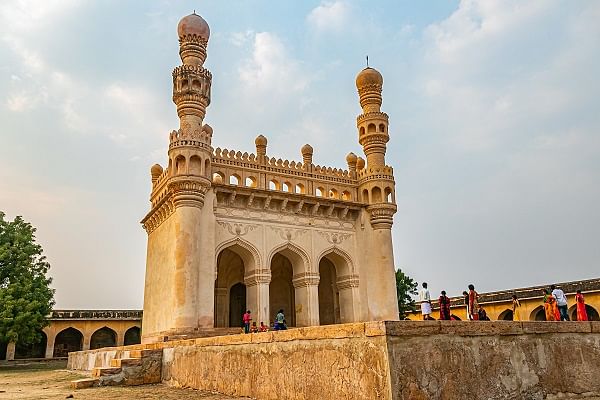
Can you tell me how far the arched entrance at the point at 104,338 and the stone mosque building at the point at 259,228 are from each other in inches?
796

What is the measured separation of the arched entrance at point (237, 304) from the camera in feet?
66.5

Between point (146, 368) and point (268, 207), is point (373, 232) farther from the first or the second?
point (146, 368)

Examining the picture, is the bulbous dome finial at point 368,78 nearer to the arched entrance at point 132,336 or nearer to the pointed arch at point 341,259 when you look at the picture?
the pointed arch at point 341,259

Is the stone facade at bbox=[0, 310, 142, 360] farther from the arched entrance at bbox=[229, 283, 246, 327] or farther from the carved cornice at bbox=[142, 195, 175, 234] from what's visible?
the arched entrance at bbox=[229, 283, 246, 327]

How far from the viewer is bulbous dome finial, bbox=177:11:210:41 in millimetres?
18172

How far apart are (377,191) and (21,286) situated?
58.4 ft

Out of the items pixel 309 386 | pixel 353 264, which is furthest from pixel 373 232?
pixel 309 386

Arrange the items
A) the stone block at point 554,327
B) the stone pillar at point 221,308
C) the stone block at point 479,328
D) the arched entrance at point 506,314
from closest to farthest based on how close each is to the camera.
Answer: the stone block at point 479,328 → the stone block at point 554,327 → the stone pillar at point 221,308 → the arched entrance at point 506,314

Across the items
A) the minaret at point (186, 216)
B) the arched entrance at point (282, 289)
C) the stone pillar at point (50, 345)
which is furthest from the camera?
the stone pillar at point (50, 345)

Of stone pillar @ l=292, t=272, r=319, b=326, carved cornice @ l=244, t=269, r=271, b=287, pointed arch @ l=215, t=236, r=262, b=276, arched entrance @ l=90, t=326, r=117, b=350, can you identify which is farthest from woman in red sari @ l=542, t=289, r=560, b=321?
arched entrance @ l=90, t=326, r=117, b=350

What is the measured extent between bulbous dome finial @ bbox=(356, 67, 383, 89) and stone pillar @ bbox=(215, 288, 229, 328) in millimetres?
10365

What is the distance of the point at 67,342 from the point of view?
120 ft

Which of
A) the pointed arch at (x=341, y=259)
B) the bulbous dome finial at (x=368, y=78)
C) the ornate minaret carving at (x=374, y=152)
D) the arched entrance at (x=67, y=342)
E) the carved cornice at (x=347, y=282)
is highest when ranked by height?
the bulbous dome finial at (x=368, y=78)

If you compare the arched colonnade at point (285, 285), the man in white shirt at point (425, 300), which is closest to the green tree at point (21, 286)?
the arched colonnade at point (285, 285)
